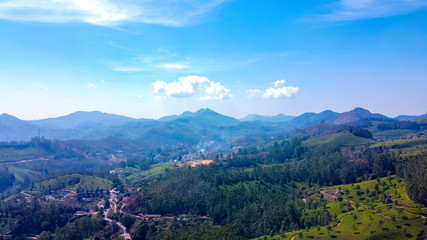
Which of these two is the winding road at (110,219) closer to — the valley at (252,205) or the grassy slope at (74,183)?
the valley at (252,205)

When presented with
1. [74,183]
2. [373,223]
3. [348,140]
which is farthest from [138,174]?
[373,223]

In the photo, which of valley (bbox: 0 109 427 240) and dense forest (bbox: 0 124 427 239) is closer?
valley (bbox: 0 109 427 240)

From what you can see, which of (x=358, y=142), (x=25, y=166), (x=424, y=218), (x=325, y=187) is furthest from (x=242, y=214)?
(x=25, y=166)

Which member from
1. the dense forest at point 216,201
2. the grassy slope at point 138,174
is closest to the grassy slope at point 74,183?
the dense forest at point 216,201

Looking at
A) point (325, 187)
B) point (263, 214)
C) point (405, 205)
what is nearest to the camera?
point (405, 205)

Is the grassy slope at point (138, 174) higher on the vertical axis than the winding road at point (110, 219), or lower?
lower

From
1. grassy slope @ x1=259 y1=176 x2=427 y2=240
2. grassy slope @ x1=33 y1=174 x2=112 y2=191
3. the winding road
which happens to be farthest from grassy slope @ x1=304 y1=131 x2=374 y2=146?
grassy slope @ x1=33 y1=174 x2=112 y2=191

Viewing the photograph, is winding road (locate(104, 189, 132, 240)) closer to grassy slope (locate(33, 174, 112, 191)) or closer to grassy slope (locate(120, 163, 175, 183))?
grassy slope (locate(33, 174, 112, 191))

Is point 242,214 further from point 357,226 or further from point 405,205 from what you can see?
point 405,205

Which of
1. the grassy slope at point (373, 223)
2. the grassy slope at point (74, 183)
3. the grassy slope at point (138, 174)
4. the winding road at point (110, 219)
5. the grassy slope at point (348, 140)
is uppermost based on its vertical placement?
the grassy slope at point (348, 140)
